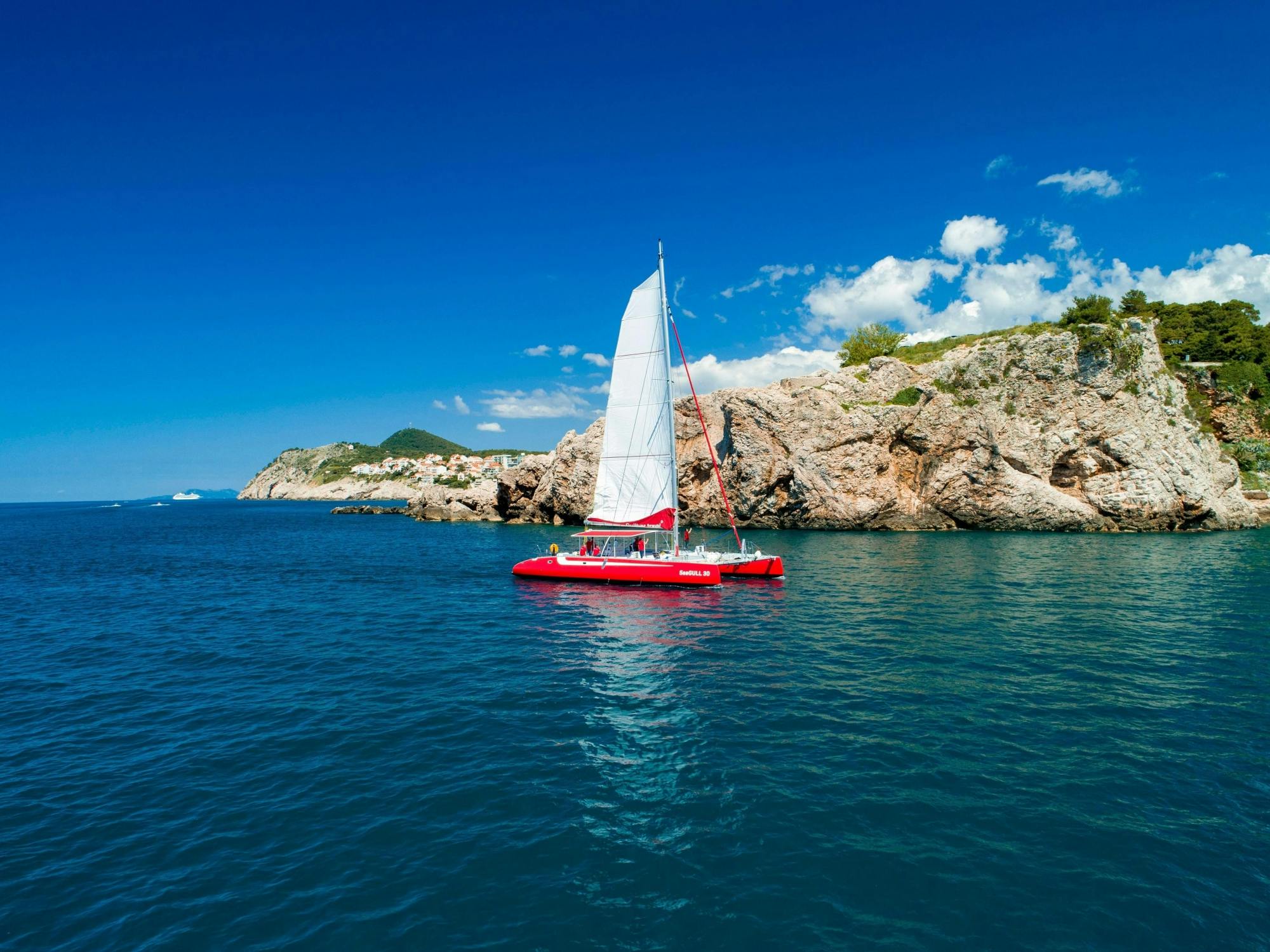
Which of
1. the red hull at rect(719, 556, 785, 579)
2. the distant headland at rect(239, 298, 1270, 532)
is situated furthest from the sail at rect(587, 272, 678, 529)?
the distant headland at rect(239, 298, 1270, 532)

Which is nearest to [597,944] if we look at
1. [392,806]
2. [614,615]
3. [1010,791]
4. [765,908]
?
[765,908]

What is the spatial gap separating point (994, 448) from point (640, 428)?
43.6 m

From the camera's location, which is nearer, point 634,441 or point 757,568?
point 634,441

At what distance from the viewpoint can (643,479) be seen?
3619 centimetres

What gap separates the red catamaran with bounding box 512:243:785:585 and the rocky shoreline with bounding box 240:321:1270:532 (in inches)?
1213

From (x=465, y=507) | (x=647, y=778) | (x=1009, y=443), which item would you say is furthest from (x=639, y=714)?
(x=465, y=507)

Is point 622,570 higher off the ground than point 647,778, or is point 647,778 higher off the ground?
point 622,570

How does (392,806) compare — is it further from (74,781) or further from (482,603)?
(482,603)

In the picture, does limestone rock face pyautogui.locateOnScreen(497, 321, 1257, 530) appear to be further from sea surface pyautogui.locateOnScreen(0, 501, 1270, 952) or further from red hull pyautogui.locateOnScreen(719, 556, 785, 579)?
sea surface pyautogui.locateOnScreen(0, 501, 1270, 952)

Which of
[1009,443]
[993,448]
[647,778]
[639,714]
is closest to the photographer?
[647,778]

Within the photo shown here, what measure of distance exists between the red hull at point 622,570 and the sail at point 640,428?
247 centimetres

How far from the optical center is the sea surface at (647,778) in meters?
9.20

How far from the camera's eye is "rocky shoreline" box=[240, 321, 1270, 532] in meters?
60.6

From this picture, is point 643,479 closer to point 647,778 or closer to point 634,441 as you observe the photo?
point 634,441
